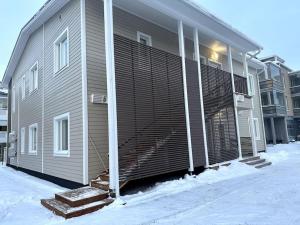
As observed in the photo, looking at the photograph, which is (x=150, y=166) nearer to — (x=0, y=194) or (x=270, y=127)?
(x=0, y=194)

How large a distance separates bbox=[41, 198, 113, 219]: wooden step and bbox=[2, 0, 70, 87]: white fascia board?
6.22 meters

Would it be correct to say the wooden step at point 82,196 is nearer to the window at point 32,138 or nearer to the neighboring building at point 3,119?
the window at point 32,138

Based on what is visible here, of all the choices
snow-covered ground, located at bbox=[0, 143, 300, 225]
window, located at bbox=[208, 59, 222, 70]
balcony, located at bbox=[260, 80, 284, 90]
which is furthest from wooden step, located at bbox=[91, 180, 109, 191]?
balcony, located at bbox=[260, 80, 284, 90]

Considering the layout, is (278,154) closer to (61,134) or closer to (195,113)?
(195,113)

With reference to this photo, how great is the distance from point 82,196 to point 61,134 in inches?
139

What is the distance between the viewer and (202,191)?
6.41 meters

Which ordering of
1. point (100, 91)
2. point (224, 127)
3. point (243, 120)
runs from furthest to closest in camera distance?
point (243, 120), point (224, 127), point (100, 91)

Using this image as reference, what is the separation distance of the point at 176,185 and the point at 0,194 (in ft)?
15.3

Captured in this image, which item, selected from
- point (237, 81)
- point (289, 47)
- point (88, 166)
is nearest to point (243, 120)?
point (237, 81)

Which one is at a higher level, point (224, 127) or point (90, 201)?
point (224, 127)

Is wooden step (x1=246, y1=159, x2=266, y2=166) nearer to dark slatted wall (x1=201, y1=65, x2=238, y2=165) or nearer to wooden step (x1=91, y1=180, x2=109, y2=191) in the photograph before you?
dark slatted wall (x1=201, y1=65, x2=238, y2=165)

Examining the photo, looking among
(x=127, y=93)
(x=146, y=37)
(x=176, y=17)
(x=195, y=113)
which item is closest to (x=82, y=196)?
(x=127, y=93)

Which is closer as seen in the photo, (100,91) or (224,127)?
(100,91)

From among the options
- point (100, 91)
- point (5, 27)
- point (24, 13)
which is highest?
point (24, 13)
